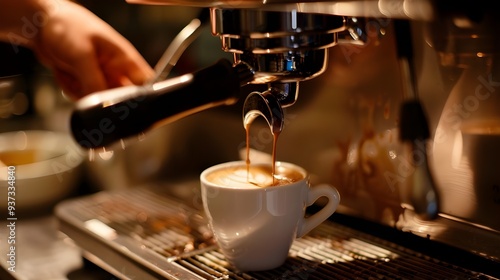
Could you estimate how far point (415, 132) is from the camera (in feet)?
2.06

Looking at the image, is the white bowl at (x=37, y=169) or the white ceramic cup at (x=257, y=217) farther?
the white bowl at (x=37, y=169)

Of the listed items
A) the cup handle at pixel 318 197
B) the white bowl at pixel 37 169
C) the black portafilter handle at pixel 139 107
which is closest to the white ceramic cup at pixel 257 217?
the cup handle at pixel 318 197

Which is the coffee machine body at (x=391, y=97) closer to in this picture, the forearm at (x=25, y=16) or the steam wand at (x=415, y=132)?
the steam wand at (x=415, y=132)

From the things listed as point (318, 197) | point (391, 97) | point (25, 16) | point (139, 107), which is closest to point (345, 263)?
point (318, 197)

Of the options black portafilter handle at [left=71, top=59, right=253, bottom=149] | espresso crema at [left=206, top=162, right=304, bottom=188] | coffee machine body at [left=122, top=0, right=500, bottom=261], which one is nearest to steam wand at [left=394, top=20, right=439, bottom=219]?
coffee machine body at [left=122, top=0, right=500, bottom=261]

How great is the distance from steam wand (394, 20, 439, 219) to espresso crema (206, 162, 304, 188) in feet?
0.39

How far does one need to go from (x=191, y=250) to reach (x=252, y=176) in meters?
0.10

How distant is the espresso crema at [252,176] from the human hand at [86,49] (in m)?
0.13

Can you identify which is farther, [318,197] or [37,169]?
[37,169]

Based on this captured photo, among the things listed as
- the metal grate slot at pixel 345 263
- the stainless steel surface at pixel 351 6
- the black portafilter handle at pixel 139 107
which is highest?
the stainless steel surface at pixel 351 6

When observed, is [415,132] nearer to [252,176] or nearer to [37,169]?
[252,176]

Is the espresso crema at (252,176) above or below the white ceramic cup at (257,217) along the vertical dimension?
above

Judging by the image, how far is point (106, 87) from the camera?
2.15 feet

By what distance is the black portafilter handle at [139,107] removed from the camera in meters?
0.43
